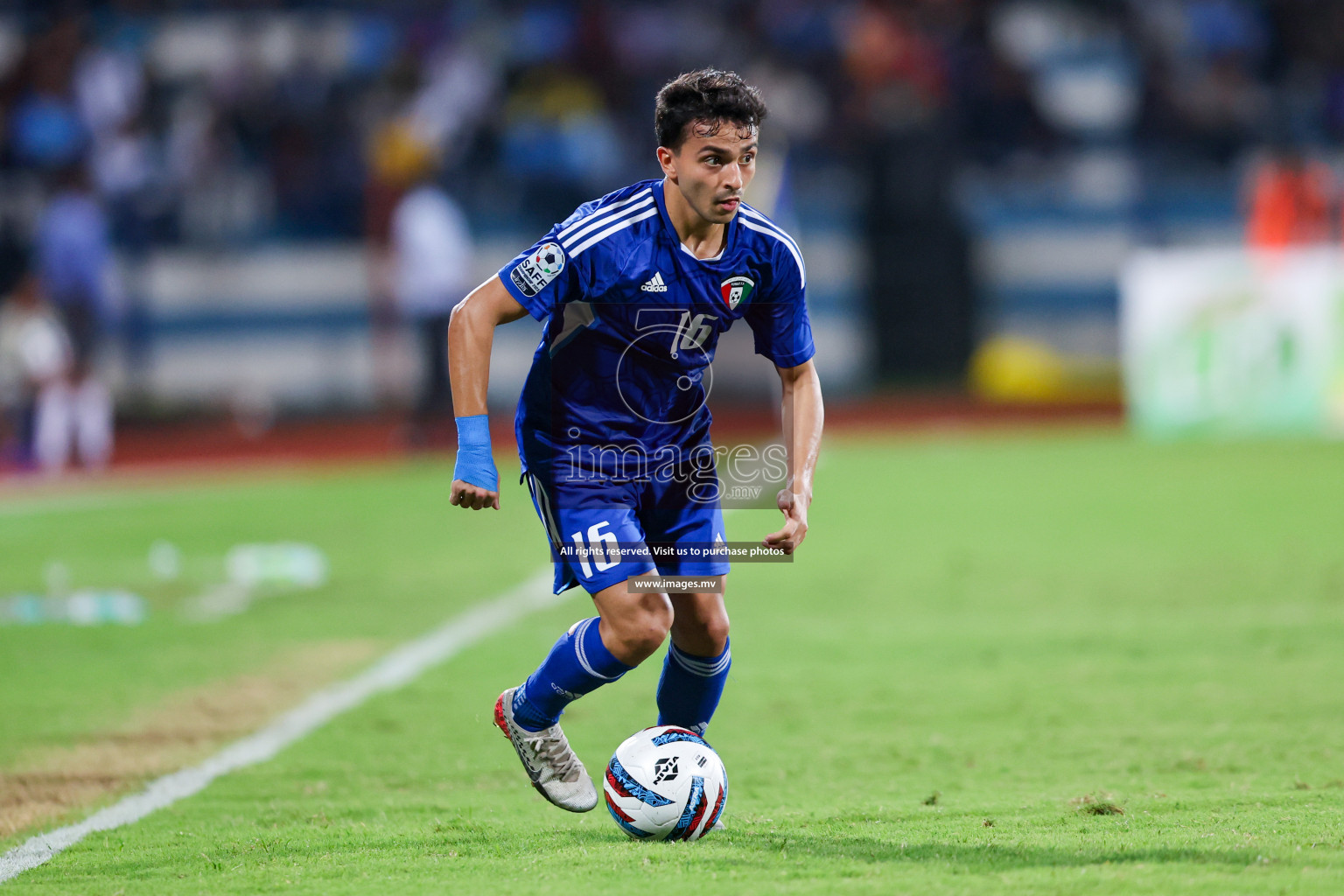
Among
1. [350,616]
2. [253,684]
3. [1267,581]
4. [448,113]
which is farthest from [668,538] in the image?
[448,113]

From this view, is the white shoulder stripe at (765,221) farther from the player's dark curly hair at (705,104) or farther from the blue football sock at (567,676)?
the blue football sock at (567,676)

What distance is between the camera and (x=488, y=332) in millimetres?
4379

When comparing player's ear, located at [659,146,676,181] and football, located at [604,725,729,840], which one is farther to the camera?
player's ear, located at [659,146,676,181]

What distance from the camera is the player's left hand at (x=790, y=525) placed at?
4.25 meters

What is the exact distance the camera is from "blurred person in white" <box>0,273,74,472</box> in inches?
625

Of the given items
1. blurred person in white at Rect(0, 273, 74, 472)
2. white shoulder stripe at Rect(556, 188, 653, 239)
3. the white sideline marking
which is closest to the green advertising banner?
the white sideline marking

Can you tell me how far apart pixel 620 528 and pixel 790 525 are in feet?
1.65

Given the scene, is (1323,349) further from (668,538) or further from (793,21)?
(668,538)

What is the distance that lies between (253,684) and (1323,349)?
41.3 ft

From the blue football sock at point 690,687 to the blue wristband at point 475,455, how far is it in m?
0.85

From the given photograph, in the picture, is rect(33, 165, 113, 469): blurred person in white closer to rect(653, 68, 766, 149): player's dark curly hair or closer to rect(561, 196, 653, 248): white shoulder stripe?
rect(561, 196, 653, 248): white shoulder stripe

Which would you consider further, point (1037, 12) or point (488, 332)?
point (1037, 12)

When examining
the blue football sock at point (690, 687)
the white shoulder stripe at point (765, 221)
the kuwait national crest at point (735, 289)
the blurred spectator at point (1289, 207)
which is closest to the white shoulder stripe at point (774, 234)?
the white shoulder stripe at point (765, 221)

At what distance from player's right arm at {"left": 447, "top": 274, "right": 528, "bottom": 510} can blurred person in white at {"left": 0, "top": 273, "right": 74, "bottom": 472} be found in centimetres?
→ 1272
